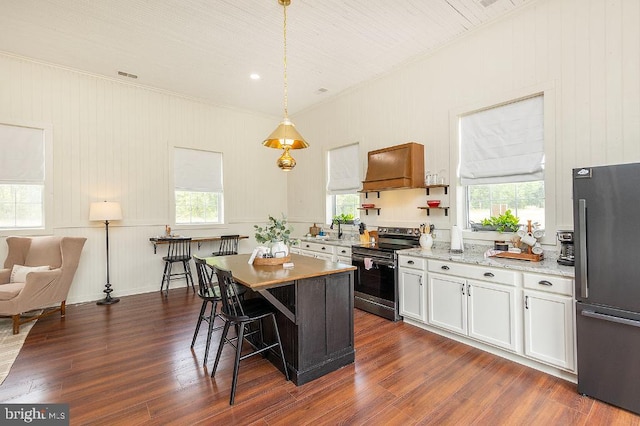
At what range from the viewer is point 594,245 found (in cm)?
230

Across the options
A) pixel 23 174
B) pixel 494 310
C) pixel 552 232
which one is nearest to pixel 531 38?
pixel 552 232

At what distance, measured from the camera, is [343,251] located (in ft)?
16.0

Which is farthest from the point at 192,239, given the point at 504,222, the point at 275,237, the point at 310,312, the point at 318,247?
the point at 504,222

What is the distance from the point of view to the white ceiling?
335 cm

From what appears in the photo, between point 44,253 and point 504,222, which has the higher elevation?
point 504,222

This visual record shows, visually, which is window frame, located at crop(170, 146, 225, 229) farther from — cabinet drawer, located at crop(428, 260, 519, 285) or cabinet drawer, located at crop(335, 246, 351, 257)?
cabinet drawer, located at crop(428, 260, 519, 285)

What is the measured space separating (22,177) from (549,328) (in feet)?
21.9

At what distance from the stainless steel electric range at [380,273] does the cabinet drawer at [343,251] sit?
0.70 feet

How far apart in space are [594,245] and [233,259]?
3.24 meters

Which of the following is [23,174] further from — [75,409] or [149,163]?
[75,409]

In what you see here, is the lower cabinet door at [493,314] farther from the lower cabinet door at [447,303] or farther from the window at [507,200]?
the window at [507,200]

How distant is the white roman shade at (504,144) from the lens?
337 centimetres

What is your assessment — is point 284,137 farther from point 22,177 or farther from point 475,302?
point 22,177

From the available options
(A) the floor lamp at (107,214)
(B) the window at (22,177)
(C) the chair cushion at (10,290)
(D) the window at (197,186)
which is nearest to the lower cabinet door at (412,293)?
(D) the window at (197,186)
